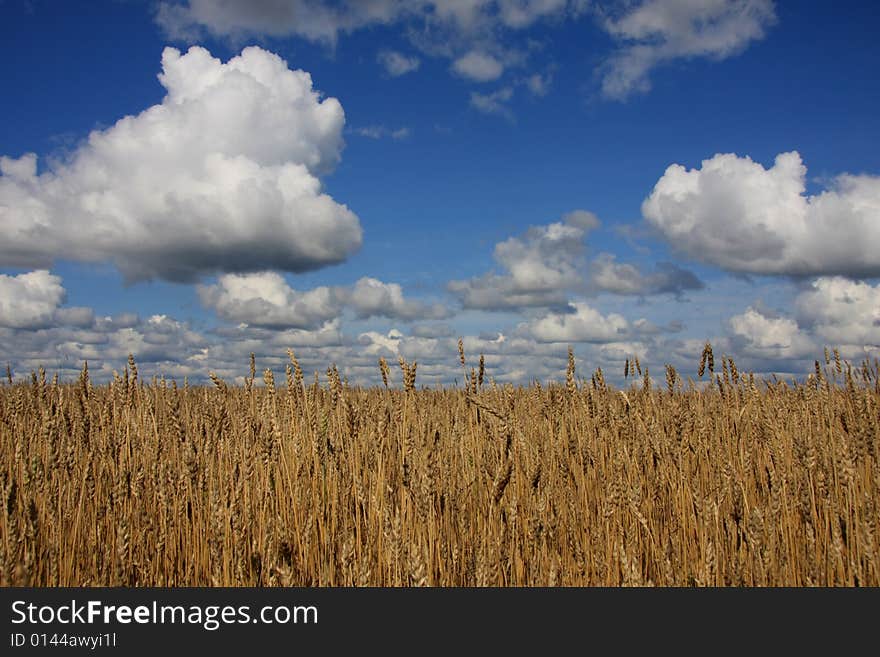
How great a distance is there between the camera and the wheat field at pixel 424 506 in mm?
2523

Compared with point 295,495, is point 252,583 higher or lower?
lower

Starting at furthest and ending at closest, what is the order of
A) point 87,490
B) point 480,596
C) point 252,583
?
point 87,490, point 252,583, point 480,596

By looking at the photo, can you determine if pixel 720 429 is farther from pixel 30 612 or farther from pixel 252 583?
pixel 30 612

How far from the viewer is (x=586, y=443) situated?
426 cm

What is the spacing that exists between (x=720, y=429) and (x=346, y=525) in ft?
11.8

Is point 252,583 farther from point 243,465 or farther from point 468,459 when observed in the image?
point 468,459

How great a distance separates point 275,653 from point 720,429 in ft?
13.9

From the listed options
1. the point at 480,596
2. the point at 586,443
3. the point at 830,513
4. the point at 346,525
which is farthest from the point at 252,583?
the point at 830,513

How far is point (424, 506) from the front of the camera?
2.70 m

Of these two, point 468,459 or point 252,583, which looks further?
point 468,459

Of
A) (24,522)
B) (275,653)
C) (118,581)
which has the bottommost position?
(275,653)

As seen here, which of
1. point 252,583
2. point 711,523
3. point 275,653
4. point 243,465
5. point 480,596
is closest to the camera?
point 275,653

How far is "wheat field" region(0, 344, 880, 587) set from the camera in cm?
252

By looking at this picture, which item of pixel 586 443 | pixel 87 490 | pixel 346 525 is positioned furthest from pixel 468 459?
pixel 87 490
